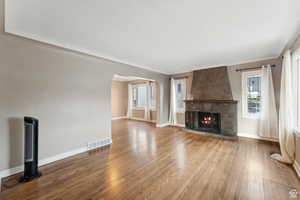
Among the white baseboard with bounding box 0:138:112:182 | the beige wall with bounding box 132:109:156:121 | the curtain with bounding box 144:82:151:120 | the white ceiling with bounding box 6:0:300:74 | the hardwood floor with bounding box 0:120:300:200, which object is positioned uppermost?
the white ceiling with bounding box 6:0:300:74

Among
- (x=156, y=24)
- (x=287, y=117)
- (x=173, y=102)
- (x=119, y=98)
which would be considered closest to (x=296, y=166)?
(x=287, y=117)

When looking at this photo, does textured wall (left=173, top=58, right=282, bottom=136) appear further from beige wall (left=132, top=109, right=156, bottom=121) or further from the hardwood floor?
beige wall (left=132, top=109, right=156, bottom=121)

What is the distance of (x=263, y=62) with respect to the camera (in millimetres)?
4059

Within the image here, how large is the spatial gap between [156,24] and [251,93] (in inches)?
159

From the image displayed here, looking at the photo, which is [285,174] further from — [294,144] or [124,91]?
[124,91]

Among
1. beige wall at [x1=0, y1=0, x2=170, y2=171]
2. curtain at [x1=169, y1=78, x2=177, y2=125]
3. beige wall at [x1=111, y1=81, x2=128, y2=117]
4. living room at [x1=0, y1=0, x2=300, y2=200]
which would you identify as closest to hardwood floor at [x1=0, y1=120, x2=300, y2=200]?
living room at [x1=0, y1=0, x2=300, y2=200]

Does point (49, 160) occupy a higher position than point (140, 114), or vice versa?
point (140, 114)

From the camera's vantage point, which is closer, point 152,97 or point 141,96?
point 152,97

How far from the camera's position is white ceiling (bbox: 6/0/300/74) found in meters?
1.66

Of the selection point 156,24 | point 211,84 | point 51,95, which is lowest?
point 51,95

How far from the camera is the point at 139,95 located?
320 inches

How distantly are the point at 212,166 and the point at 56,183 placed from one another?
2.70 meters

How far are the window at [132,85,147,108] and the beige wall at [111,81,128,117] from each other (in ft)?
2.34

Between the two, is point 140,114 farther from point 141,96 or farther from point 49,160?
point 49,160
